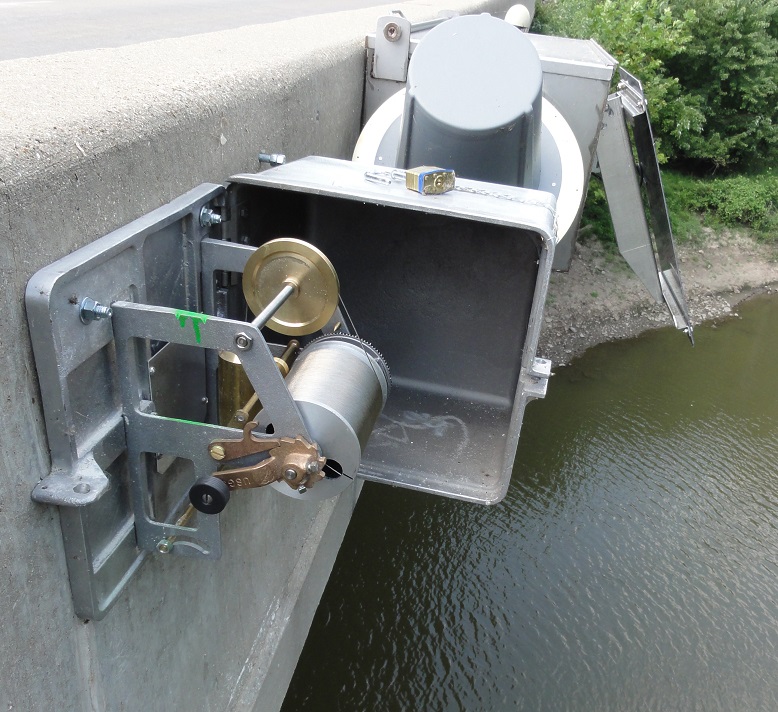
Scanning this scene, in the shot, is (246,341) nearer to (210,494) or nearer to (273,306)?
(273,306)

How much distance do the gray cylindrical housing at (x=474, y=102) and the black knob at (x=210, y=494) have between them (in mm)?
1661

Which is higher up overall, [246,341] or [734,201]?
[246,341]

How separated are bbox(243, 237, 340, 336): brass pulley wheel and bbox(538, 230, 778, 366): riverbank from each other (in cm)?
703

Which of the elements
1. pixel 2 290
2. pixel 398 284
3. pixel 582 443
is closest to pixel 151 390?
pixel 2 290

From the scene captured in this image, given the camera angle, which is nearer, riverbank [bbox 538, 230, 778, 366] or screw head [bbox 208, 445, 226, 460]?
screw head [bbox 208, 445, 226, 460]

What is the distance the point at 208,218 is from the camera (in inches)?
71.8

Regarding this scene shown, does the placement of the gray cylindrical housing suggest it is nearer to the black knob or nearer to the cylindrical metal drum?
the cylindrical metal drum

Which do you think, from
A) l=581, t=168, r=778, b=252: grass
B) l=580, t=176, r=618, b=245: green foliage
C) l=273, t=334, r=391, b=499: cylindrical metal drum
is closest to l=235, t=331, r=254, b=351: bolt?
l=273, t=334, r=391, b=499: cylindrical metal drum

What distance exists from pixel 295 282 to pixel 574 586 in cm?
419

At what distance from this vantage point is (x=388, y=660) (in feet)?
15.1

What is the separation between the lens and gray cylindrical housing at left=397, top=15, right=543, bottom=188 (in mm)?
2570

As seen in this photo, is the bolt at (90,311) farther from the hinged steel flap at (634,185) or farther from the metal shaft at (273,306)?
the hinged steel flap at (634,185)

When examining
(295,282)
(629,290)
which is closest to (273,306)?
(295,282)

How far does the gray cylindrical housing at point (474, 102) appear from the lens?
2.57m
